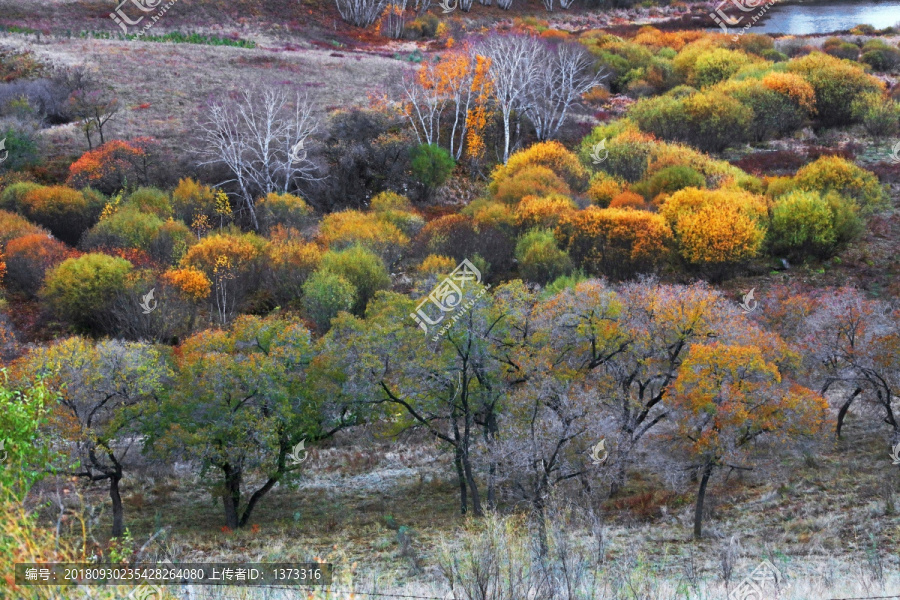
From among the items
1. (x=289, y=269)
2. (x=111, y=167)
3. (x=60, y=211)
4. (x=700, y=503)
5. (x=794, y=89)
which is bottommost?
(x=700, y=503)

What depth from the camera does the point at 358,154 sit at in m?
50.3

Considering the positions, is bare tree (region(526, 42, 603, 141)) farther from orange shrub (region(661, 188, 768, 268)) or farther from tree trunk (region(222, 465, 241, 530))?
tree trunk (region(222, 465, 241, 530))

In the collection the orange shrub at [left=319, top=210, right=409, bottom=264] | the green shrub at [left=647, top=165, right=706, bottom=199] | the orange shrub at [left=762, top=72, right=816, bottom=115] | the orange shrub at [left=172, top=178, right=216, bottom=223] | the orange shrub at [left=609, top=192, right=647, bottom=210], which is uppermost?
the orange shrub at [left=762, top=72, right=816, bottom=115]

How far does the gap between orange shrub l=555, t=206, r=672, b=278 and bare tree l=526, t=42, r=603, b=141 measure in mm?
19009

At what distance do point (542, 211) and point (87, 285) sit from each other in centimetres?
2107

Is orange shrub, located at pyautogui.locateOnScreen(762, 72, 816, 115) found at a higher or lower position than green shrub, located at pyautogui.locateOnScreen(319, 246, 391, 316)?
higher

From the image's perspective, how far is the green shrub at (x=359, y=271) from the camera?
34.5m

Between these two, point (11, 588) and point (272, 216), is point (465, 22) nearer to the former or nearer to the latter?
point (272, 216)

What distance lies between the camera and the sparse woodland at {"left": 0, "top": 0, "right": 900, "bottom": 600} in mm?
19141

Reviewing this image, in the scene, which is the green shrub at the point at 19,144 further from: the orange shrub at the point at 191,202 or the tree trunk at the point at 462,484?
the tree trunk at the point at 462,484

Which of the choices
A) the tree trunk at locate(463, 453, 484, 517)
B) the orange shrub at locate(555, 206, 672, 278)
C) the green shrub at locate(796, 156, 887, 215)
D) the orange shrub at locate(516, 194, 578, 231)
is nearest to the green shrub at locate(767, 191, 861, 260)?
the green shrub at locate(796, 156, 887, 215)

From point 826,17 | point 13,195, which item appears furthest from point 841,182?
point 826,17

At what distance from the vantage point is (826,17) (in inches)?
3728

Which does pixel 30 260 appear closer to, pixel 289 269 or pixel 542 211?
pixel 289 269
